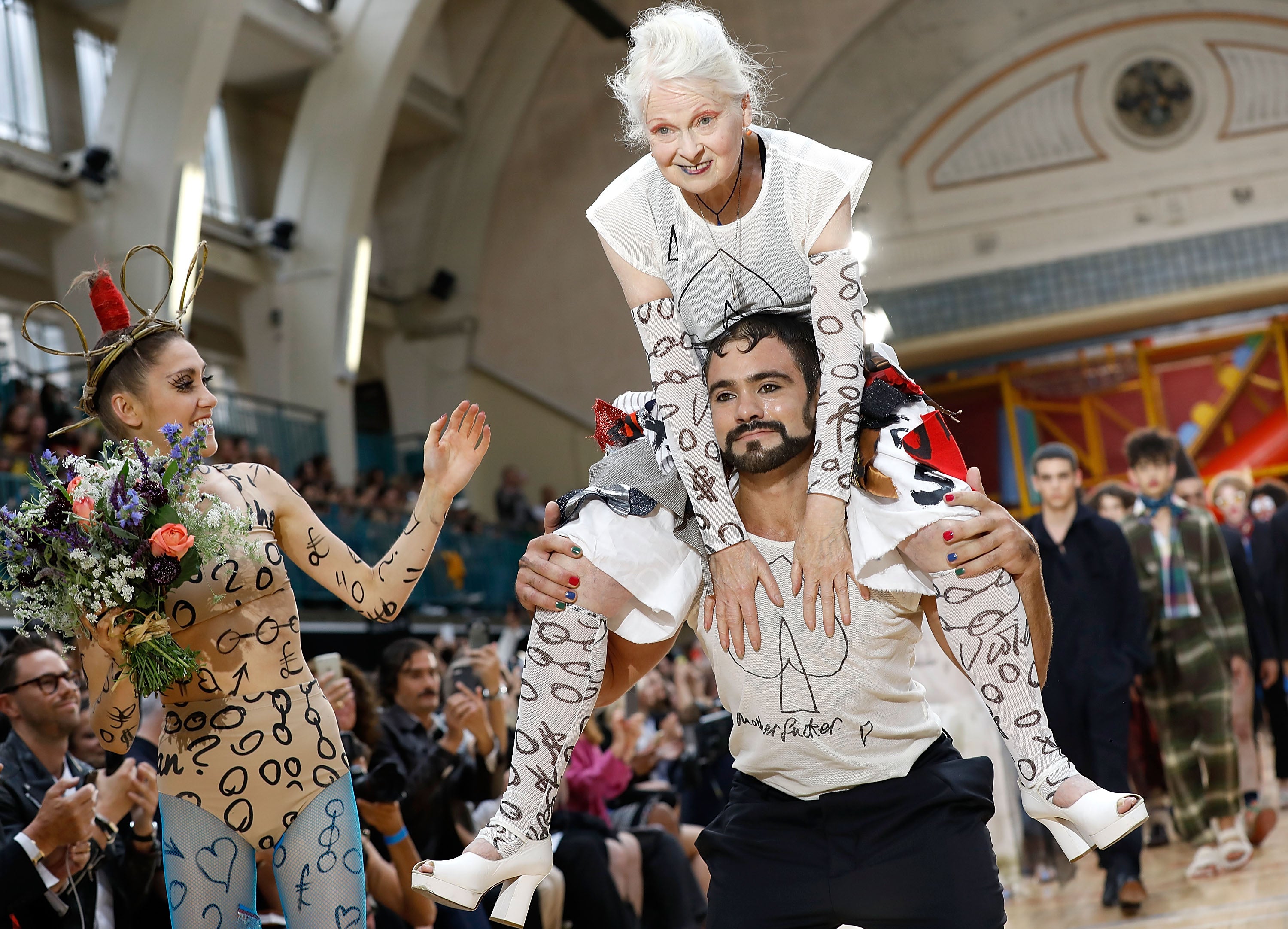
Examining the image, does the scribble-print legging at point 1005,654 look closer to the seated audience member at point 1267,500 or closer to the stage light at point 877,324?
the seated audience member at point 1267,500

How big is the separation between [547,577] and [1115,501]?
548 centimetres

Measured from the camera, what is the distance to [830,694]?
254 cm

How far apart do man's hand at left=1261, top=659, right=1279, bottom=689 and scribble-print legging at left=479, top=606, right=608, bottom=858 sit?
5290 mm

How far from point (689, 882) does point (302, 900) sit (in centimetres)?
311

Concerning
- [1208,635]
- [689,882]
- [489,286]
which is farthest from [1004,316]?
[689,882]

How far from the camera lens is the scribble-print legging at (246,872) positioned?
105 inches

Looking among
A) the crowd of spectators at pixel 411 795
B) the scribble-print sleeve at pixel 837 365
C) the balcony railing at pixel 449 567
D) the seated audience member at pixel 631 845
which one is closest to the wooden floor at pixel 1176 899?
the seated audience member at pixel 631 845

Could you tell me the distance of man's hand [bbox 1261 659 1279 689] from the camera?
6691 millimetres

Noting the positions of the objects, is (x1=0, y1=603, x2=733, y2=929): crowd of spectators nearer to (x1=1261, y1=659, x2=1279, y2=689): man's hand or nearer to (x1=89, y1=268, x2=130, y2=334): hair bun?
(x1=89, y1=268, x2=130, y2=334): hair bun

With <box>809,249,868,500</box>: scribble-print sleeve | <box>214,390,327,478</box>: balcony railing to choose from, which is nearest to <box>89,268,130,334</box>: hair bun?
<box>809,249,868,500</box>: scribble-print sleeve

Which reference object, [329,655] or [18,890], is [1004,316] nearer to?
[329,655]

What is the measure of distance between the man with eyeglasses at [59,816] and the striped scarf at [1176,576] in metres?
4.59

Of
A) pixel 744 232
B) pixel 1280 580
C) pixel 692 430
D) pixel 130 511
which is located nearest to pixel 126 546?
pixel 130 511

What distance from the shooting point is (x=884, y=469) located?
2539 mm
